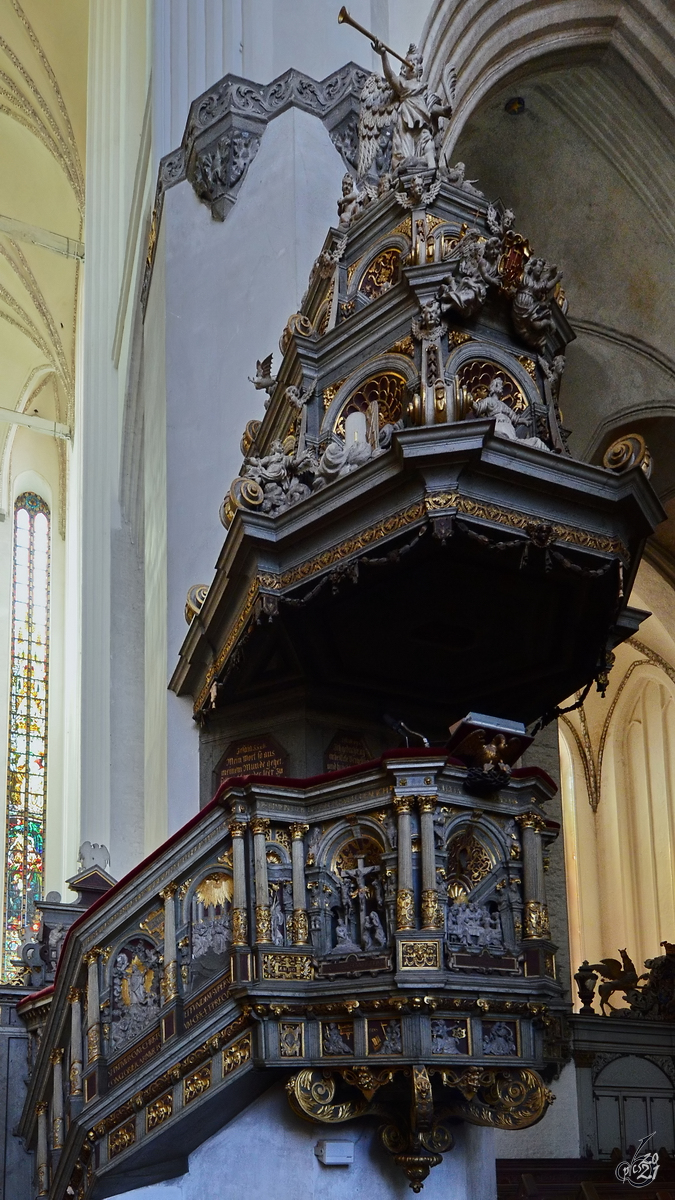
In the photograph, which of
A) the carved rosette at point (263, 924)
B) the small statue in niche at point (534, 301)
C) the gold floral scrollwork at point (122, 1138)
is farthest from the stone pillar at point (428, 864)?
the small statue in niche at point (534, 301)

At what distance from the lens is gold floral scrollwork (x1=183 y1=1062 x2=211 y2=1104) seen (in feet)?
19.6

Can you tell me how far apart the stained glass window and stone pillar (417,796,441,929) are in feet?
57.2

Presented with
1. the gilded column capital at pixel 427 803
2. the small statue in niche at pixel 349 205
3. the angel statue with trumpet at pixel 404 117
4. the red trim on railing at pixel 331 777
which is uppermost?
the angel statue with trumpet at pixel 404 117

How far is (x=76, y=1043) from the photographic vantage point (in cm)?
673

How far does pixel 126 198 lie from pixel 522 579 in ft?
34.2

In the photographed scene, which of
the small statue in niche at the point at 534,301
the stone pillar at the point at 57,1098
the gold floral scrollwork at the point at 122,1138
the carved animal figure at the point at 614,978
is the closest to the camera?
the gold floral scrollwork at the point at 122,1138

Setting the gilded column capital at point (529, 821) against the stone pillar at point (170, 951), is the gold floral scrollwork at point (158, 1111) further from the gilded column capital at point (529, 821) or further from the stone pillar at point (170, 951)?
the gilded column capital at point (529, 821)

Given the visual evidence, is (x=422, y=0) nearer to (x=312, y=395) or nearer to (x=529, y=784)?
(x=312, y=395)

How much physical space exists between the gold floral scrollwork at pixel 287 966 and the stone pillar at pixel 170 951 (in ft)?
1.90

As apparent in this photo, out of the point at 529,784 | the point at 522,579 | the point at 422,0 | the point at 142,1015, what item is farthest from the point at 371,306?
the point at 422,0

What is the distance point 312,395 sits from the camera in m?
7.95

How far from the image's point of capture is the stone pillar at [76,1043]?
21.8ft

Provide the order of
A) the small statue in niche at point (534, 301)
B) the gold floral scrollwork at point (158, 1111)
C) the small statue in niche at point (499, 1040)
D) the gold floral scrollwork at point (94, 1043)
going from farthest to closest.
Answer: the small statue in niche at point (534, 301), the gold floral scrollwork at point (94, 1043), the gold floral scrollwork at point (158, 1111), the small statue in niche at point (499, 1040)

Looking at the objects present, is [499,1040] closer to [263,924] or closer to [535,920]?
[535,920]
